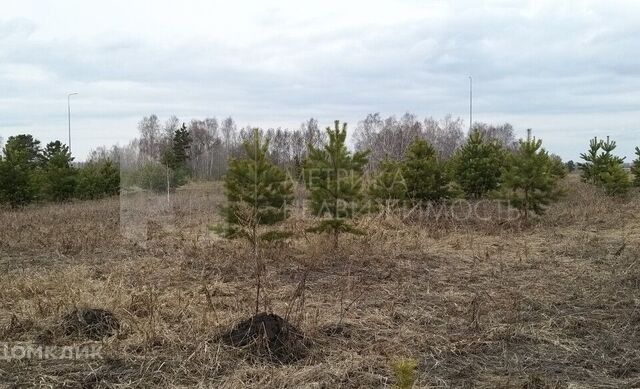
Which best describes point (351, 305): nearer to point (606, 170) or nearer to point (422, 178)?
point (422, 178)

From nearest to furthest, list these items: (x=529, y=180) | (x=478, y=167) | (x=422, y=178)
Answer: (x=529, y=180) < (x=422, y=178) < (x=478, y=167)

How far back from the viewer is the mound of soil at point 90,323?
17.3 ft

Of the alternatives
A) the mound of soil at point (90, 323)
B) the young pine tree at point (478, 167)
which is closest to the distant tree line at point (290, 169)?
the young pine tree at point (478, 167)

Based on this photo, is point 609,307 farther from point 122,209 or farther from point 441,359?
point 122,209

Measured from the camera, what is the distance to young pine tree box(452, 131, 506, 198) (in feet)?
58.6

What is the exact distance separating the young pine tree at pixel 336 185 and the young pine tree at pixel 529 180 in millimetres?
4861

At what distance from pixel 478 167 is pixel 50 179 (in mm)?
18288

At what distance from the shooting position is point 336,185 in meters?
9.87

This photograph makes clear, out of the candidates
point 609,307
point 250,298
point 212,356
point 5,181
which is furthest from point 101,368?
point 5,181

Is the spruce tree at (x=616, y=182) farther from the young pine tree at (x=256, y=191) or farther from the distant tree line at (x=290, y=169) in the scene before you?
the young pine tree at (x=256, y=191)

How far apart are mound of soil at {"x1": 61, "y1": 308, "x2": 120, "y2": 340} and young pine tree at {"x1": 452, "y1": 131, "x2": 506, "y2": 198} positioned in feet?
47.4

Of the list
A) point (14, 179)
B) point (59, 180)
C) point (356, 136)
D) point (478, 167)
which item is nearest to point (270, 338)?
point (478, 167)

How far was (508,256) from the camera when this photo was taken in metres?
9.60

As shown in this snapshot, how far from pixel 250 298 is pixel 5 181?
59.3 ft
